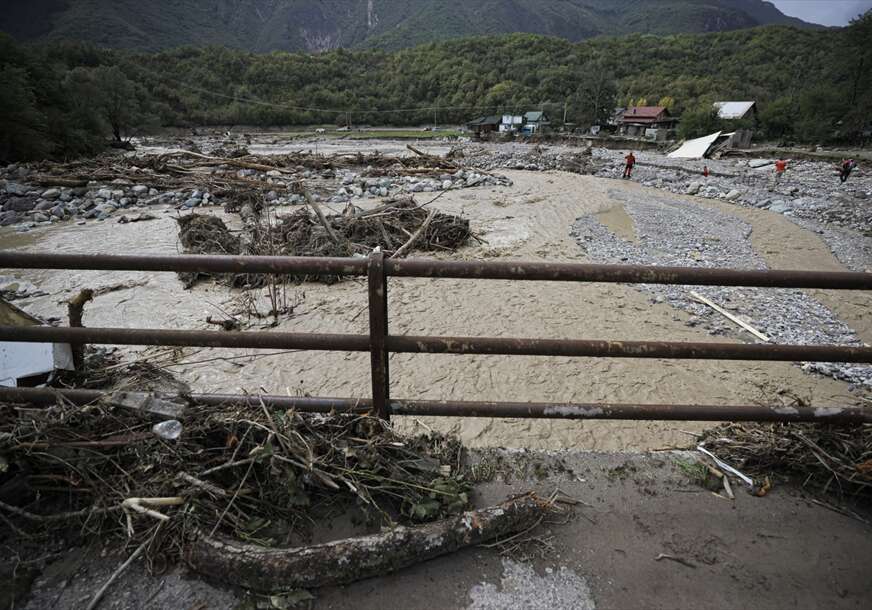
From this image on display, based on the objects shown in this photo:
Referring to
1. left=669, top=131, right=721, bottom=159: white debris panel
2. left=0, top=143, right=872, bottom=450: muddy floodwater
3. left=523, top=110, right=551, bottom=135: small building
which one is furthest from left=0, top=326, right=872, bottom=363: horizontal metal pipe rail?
left=523, top=110, right=551, bottom=135: small building

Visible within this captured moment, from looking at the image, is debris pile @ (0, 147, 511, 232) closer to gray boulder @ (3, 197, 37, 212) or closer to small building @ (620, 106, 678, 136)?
gray boulder @ (3, 197, 37, 212)

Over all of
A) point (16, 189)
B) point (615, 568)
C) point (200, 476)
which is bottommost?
point (615, 568)

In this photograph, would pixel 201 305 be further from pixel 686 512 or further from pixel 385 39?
pixel 385 39

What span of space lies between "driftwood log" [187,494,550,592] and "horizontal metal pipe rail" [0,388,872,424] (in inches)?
20.1

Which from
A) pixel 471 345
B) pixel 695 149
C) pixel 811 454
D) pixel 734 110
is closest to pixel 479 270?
pixel 471 345

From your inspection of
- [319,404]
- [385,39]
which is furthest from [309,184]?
[385,39]

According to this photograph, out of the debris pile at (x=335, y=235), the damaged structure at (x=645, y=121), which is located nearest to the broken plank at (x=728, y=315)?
the debris pile at (x=335, y=235)

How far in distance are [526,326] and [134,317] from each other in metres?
6.33

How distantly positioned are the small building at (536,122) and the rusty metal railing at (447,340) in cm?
7349

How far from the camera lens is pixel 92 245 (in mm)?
11008

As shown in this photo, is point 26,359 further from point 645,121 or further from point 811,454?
point 645,121

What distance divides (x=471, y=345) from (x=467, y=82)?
124 meters

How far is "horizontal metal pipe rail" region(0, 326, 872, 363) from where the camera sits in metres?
1.90

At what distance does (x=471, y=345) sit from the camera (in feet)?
6.20
